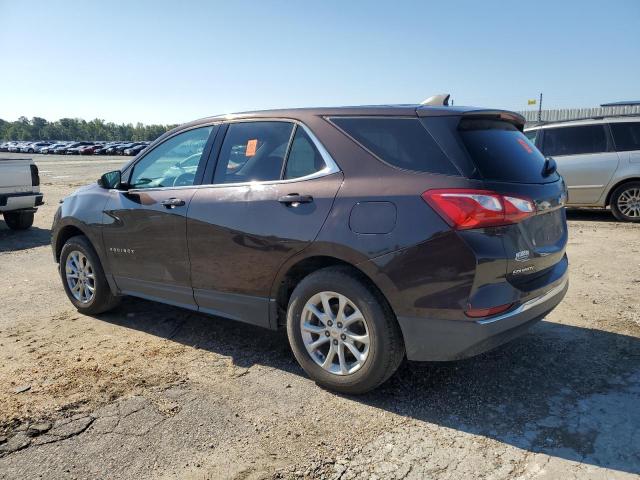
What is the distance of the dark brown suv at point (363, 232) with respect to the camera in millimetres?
2805

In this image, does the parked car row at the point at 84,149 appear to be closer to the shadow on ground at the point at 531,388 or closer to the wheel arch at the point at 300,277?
the shadow on ground at the point at 531,388

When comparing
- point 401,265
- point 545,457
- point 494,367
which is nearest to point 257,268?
point 401,265

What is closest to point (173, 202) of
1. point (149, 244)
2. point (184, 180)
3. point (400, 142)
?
point (184, 180)

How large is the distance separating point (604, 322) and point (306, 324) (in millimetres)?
2775

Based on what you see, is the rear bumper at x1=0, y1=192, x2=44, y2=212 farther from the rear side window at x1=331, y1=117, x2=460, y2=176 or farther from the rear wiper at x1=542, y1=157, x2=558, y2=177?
the rear wiper at x1=542, y1=157, x2=558, y2=177

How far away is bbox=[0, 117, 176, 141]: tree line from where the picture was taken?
472ft

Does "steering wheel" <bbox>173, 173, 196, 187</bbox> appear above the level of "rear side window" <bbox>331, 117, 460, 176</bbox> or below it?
below

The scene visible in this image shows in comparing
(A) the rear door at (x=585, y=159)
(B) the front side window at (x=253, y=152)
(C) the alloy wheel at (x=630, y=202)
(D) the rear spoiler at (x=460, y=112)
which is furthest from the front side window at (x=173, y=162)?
(C) the alloy wheel at (x=630, y=202)

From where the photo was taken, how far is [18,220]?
10281 mm

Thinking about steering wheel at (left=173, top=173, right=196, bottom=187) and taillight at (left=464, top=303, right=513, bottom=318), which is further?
steering wheel at (left=173, top=173, right=196, bottom=187)

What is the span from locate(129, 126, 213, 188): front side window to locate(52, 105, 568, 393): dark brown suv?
29 mm

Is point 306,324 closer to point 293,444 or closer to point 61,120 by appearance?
point 293,444

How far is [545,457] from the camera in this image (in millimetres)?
2598

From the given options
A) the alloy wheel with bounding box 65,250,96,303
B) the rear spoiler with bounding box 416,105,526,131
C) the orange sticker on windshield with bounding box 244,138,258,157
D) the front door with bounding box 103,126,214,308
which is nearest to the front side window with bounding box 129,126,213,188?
the front door with bounding box 103,126,214,308
